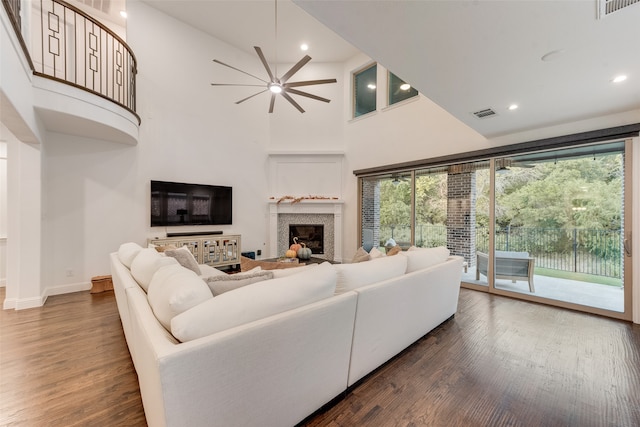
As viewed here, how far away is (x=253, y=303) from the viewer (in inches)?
50.5

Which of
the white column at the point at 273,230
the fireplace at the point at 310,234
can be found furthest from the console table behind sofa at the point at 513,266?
the white column at the point at 273,230

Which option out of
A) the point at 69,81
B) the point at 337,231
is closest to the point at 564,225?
the point at 337,231

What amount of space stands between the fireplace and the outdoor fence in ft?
11.4

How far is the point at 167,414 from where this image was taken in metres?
0.96

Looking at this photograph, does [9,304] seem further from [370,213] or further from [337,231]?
[370,213]

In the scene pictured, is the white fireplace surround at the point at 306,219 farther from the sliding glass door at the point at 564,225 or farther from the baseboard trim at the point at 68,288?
the baseboard trim at the point at 68,288

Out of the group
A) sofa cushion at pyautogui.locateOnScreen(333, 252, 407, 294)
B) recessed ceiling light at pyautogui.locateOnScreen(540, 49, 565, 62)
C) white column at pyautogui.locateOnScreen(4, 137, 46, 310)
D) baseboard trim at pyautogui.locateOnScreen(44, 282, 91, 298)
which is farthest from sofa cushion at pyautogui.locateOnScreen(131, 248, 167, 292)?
recessed ceiling light at pyautogui.locateOnScreen(540, 49, 565, 62)

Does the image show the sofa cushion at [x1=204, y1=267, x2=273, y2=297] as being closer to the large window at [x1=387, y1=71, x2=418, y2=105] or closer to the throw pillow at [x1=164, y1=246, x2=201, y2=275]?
the throw pillow at [x1=164, y1=246, x2=201, y2=275]

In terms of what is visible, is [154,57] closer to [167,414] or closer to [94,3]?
[94,3]

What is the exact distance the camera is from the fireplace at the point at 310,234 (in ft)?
21.5

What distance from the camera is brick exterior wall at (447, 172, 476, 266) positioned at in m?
4.54

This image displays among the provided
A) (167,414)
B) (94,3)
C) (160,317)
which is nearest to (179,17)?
(94,3)

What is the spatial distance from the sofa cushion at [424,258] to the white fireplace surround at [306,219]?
12.0 ft

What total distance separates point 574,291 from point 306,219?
4984 mm
